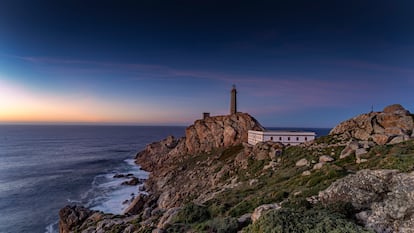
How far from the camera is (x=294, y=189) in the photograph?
20750 mm

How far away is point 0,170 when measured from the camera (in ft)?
250

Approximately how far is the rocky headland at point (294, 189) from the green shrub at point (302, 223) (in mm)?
46

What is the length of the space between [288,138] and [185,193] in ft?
81.0

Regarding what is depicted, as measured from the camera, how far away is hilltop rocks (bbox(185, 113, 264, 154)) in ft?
235

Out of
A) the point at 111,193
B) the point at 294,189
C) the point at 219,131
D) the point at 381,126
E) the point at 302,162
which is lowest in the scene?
the point at 111,193

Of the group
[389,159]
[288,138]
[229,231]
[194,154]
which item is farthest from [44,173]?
[389,159]

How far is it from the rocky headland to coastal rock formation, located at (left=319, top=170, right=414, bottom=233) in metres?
0.04

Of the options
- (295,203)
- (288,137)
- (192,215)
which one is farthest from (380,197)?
(288,137)

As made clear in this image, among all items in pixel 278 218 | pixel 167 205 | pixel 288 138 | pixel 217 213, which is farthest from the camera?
pixel 288 138

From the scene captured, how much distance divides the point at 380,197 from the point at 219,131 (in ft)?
210

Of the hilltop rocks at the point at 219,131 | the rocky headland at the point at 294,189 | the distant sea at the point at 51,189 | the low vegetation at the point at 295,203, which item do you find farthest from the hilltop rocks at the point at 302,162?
the hilltop rocks at the point at 219,131

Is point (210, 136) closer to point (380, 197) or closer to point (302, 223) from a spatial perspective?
point (380, 197)

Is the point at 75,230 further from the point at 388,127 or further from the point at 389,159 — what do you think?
the point at 388,127

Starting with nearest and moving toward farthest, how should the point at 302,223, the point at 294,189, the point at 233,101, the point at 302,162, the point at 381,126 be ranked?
the point at 302,223
the point at 294,189
the point at 302,162
the point at 381,126
the point at 233,101
